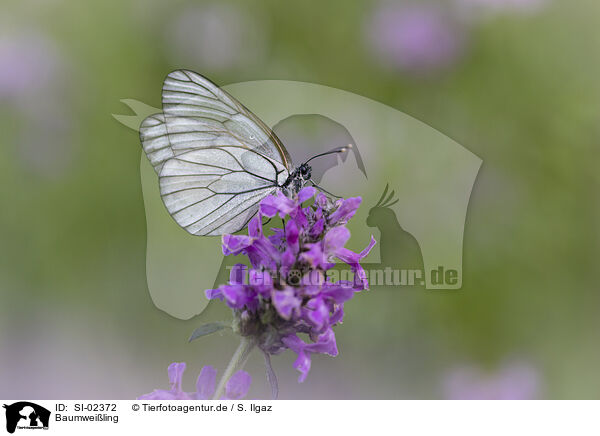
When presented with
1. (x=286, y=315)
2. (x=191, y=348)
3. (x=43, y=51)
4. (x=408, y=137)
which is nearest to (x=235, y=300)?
(x=286, y=315)

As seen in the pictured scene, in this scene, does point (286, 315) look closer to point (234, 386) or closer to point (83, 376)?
point (234, 386)

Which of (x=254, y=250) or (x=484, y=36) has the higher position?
(x=484, y=36)

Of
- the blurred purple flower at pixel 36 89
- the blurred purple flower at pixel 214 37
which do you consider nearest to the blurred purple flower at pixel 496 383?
the blurred purple flower at pixel 214 37

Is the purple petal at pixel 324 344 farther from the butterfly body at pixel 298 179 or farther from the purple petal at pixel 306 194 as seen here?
the butterfly body at pixel 298 179
